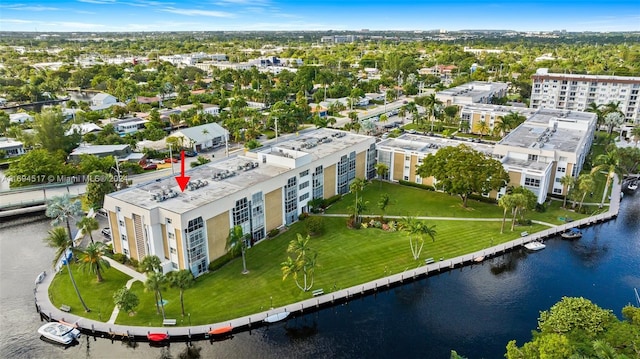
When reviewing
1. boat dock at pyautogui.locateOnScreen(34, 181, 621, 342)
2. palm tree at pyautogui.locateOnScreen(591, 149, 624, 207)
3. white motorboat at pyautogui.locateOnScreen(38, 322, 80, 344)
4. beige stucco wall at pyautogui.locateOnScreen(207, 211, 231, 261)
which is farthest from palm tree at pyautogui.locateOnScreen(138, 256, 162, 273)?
palm tree at pyautogui.locateOnScreen(591, 149, 624, 207)

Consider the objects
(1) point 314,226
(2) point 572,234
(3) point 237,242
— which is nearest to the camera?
(3) point 237,242

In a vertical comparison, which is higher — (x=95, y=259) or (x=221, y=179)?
(x=221, y=179)

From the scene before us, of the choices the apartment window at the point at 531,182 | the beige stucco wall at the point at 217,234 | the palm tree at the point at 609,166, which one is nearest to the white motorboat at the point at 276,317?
the beige stucco wall at the point at 217,234

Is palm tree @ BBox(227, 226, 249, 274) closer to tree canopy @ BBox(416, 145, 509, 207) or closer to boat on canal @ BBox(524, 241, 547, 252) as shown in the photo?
tree canopy @ BBox(416, 145, 509, 207)

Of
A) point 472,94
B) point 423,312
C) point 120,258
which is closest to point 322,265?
point 423,312

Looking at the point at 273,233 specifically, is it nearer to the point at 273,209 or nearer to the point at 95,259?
the point at 273,209

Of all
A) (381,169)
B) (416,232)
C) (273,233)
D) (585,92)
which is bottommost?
(273,233)

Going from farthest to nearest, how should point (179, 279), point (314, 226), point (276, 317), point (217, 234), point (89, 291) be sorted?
point (314, 226)
point (217, 234)
point (89, 291)
point (276, 317)
point (179, 279)
